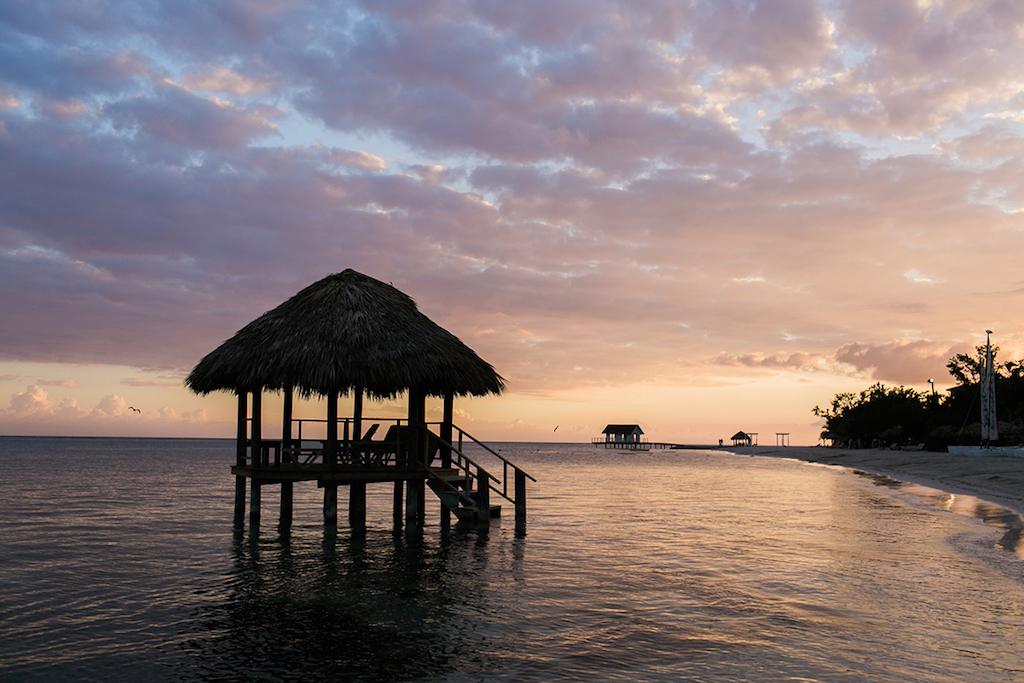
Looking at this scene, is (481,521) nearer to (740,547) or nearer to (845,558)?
(740,547)

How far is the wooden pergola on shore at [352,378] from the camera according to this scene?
16.8 m

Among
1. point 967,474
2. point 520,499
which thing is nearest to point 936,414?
point 967,474

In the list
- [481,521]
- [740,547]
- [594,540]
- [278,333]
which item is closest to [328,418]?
[278,333]

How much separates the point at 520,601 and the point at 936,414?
86.7 meters

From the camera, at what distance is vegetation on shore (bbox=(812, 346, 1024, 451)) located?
222ft

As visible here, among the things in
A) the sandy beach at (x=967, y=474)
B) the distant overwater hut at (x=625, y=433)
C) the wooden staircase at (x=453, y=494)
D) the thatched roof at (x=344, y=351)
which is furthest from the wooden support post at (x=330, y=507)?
the distant overwater hut at (x=625, y=433)

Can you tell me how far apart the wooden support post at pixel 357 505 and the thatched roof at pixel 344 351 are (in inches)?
117

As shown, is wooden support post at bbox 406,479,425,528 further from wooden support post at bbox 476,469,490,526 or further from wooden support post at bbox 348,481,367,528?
wooden support post at bbox 476,469,490,526

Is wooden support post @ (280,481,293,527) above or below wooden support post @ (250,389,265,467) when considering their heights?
below

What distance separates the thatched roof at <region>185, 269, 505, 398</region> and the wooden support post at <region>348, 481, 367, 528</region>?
9.75 feet

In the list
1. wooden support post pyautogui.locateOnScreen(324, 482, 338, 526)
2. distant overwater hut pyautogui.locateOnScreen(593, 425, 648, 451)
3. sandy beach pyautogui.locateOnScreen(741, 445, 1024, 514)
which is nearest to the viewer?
wooden support post pyautogui.locateOnScreen(324, 482, 338, 526)

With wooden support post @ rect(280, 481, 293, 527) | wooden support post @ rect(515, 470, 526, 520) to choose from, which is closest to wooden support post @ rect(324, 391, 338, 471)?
wooden support post @ rect(280, 481, 293, 527)

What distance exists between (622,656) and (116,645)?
6.01 meters

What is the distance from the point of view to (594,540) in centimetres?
1850
